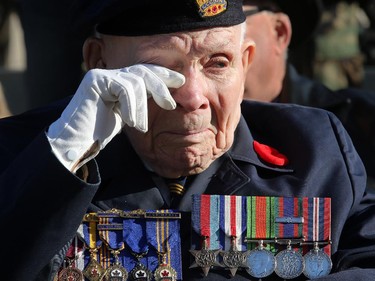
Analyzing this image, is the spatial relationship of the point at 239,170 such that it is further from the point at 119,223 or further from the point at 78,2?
the point at 78,2

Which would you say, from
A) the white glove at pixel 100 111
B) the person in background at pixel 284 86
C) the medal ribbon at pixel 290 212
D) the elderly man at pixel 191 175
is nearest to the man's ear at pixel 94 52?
the elderly man at pixel 191 175

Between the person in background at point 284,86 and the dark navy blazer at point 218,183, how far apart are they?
1117 millimetres

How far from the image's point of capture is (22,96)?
7027 millimetres

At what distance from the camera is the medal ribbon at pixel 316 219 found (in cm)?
353

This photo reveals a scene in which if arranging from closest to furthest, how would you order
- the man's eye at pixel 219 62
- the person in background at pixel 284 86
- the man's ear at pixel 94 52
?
the man's eye at pixel 219 62 < the man's ear at pixel 94 52 < the person in background at pixel 284 86

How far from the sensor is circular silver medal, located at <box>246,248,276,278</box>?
11.4 feet

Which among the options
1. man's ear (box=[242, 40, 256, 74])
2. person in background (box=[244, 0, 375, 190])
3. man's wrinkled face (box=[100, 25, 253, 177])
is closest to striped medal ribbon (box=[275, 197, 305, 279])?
man's wrinkled face (box=[100, 25, 253, 177])

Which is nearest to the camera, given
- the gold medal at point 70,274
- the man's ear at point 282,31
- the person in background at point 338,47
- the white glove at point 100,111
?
the white glove at point 100,111

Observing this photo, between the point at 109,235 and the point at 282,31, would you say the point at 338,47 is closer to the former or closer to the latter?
the point at 282,31

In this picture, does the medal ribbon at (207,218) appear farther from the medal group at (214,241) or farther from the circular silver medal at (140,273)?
the circular silver medal at (140,273)

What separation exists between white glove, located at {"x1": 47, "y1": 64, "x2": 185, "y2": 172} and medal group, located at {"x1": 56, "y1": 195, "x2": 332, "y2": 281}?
0.37 meters

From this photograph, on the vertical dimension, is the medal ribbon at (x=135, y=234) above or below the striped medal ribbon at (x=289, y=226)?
above

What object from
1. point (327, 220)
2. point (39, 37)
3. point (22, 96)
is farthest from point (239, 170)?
point (22, 96)

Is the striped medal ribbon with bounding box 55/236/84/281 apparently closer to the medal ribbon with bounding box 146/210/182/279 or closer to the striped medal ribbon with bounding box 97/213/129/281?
the striped medal ribbon with bounding box 97/213/129/281
